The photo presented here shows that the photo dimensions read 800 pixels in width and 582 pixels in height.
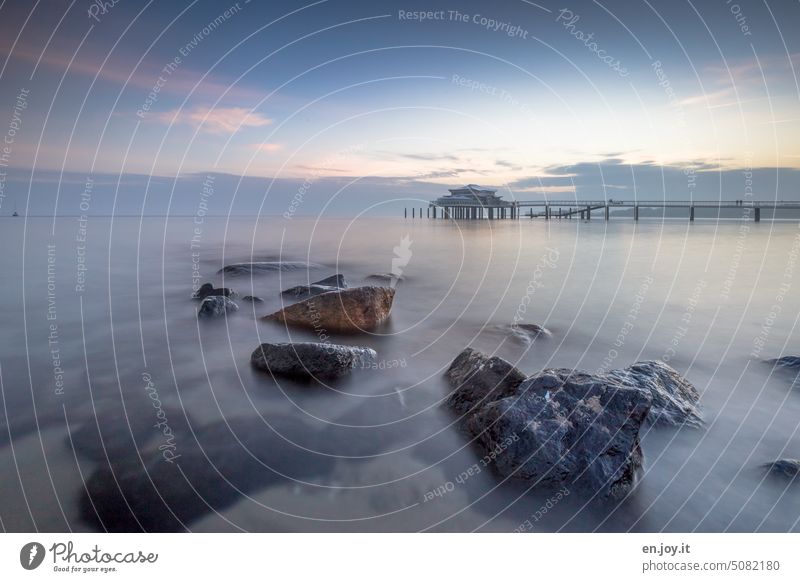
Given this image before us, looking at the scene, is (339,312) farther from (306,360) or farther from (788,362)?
(788,362)

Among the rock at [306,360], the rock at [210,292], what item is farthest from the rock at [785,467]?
the rock at [210,292]

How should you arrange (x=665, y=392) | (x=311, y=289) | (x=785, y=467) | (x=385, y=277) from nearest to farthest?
(x=785, y=467)
(x=665, y=392)
(x=311, y=289)
(x=385, y=277)

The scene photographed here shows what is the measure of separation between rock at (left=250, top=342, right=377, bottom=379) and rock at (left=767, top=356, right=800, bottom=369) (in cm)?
585

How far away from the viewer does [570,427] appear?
12.0ft

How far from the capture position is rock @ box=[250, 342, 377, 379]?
5492 millimetres

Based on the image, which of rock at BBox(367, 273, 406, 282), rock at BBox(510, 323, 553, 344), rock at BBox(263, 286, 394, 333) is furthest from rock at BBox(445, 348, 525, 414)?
rock at BBox(367, 273, 406, 282)

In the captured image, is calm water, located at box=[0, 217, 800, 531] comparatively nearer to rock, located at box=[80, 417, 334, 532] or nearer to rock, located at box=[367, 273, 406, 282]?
rock, located at box=[80, 417, 334, 532]

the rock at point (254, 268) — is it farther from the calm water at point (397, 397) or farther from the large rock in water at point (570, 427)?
the large rock in water at point (570, 427)

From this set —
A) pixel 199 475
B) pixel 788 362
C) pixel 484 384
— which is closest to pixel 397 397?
pixel 484 384

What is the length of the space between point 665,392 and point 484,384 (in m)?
1.91

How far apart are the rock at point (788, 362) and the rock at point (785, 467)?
282 cm

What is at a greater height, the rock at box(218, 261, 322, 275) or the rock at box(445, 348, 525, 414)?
the rock at box(218, 261, 322, 275)

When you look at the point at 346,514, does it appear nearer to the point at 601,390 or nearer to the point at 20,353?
the point at 601,390

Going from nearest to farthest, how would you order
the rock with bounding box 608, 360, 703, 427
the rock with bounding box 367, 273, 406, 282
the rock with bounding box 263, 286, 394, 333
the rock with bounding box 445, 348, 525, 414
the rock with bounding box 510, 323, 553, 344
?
1. the rock with bounding box 608, 360, 703, 427
2. the rock with bounding box 445, 348, 525, 414
3. the rock with bounding box 510, 323, 553, 344
4. the rock with bounding box 263, 286, 394, 333
5. the rock with bounding box 367, 273, 406, 282
